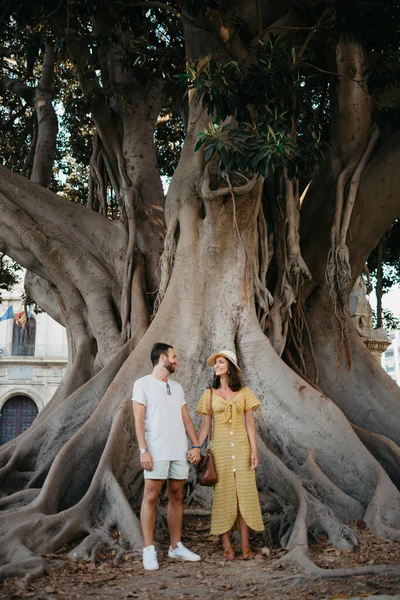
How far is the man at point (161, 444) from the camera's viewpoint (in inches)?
174

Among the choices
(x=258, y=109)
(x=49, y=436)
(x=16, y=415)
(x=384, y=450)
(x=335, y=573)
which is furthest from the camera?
(x=16, y=415)

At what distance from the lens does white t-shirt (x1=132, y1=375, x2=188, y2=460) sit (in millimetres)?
4461

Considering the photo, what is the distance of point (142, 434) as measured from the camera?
4395 millimetres

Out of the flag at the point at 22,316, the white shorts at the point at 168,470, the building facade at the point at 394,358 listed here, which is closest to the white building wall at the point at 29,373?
the flag at the point at 22,316

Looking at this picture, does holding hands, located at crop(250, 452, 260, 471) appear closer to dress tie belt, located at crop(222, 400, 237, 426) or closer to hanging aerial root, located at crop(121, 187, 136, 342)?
dress tie belt, located at crop(222, 400, 237, 426)

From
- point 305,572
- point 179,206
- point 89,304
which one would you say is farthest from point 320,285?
point 305,572

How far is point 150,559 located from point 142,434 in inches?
29.1

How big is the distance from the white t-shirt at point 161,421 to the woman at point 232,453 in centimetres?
20

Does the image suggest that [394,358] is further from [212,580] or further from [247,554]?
[212,580]

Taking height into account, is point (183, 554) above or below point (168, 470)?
below

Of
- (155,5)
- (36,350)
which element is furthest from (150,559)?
(36,350)

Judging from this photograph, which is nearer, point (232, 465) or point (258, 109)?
point (232, 465)

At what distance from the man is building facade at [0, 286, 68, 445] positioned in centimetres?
2774

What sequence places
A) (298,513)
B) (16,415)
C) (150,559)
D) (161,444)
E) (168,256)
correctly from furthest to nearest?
(16,415)
(168,256)
(298,513)
(161,444)
(150,559)
